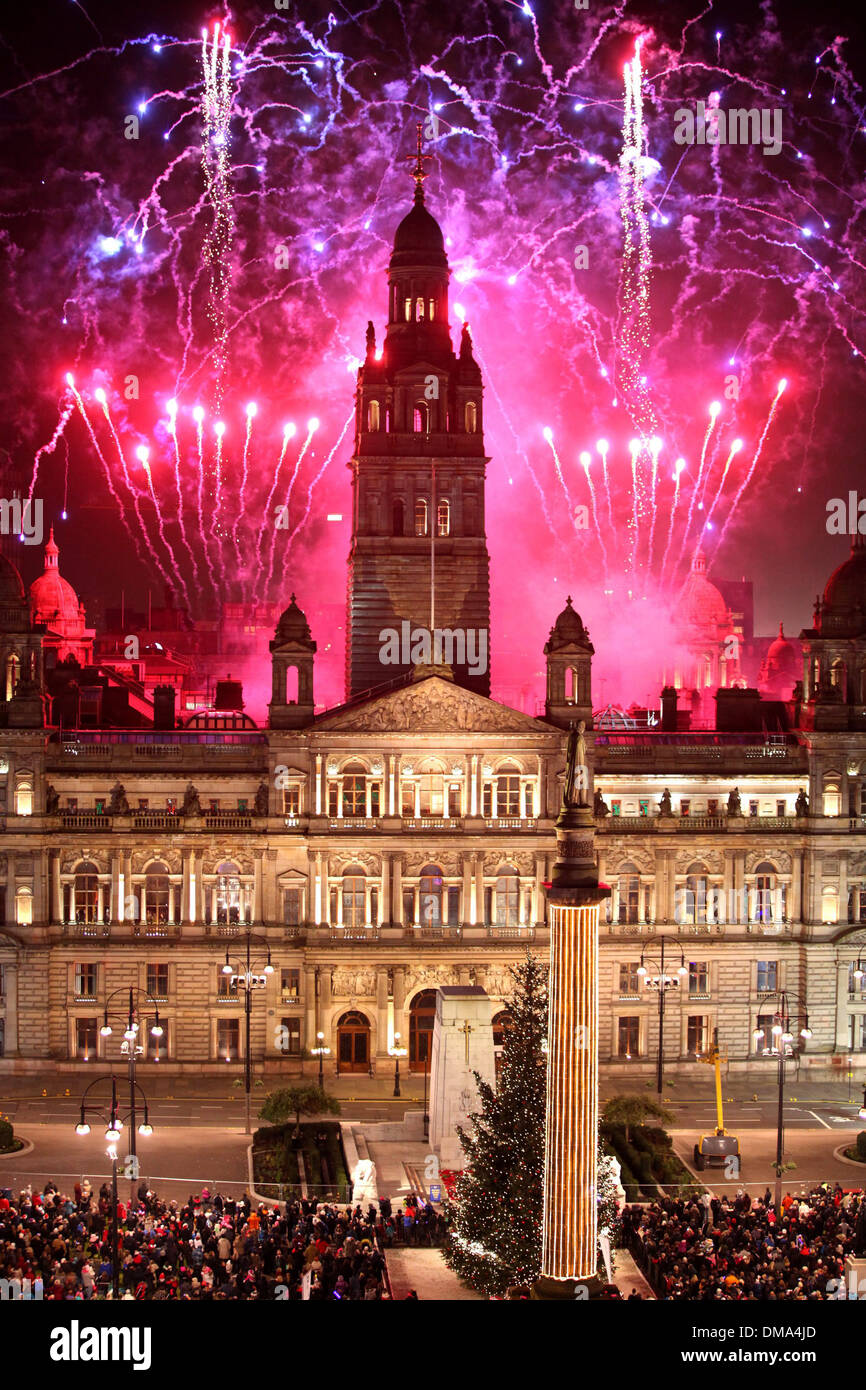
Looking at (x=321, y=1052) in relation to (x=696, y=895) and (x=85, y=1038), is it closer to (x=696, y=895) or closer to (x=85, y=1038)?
(x=85, y=1038)

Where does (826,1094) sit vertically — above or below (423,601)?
below

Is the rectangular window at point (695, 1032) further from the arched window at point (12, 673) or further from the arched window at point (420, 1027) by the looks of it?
the arched window at point (12, 673)

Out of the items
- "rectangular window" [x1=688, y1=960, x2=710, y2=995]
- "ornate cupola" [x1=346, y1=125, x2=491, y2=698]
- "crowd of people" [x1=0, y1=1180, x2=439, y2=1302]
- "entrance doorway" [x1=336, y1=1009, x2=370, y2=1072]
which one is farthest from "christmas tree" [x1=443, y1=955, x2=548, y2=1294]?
"ornate cupola" [x1=346, y1=125, x2=491, y2=698]

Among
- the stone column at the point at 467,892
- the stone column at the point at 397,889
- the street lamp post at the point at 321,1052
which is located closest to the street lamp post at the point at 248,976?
the street lamp post at the point at 321,1052

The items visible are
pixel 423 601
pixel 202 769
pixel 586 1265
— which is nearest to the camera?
pixel 586 1265

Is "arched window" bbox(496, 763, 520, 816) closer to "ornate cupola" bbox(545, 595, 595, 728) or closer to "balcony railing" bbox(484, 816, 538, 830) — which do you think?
"balcony railing" bbox(484, 816, 538, 830)

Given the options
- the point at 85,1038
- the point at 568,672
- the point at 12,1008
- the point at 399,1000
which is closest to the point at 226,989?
the point at 85,1038
